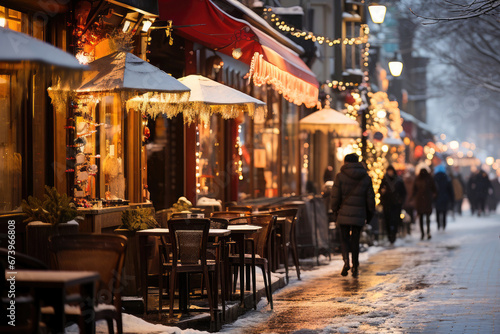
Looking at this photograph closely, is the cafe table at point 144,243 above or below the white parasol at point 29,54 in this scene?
below

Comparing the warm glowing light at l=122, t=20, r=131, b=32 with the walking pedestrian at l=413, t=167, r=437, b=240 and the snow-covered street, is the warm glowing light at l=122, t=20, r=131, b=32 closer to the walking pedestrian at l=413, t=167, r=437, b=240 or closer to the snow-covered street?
the snow-covered street

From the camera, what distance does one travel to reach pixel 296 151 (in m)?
27.2

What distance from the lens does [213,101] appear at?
13.6 meters

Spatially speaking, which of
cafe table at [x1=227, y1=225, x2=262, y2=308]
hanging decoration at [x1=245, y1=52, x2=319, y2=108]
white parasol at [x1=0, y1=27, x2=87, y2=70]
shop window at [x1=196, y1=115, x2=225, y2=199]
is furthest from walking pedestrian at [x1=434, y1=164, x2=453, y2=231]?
white parasol at [x1=0, y1=27, x2=87, y2=70]

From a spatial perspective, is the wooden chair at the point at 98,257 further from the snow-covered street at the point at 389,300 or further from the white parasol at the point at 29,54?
the white parasol at the point at 29,54

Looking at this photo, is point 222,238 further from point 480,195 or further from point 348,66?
point 480,195

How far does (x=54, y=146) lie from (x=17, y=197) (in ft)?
2.79

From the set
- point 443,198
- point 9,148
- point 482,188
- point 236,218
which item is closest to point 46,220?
point 9,148

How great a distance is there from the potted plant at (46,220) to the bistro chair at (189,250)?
1.09 metres

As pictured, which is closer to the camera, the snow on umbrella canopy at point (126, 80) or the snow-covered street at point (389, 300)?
the snow-covered street at point (389, 300)

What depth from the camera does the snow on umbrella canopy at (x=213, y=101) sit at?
13.7m

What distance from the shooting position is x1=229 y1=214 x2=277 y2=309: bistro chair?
12.3 m

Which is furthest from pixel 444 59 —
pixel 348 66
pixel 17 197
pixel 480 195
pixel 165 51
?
pixel 17 197

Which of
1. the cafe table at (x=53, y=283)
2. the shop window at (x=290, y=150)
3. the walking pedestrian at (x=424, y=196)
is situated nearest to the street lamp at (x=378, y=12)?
the shop window at (x=290, y=150)
